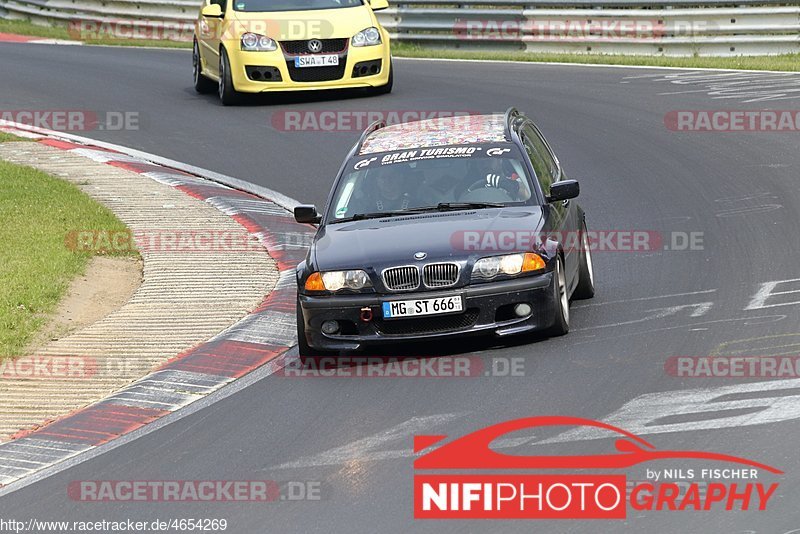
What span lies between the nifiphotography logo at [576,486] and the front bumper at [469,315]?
193cm

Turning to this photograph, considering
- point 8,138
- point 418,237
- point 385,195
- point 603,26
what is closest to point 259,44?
point 8,138

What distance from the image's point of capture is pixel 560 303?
1006 cm

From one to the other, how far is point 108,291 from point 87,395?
9.17 ft

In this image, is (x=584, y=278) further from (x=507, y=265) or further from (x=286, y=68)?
(x=286, y=68)

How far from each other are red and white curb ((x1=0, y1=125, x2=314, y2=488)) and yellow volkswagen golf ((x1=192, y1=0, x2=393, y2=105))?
6451 millimetres

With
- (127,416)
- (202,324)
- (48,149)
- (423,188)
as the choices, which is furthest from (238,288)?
(48,149)

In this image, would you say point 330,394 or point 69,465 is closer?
point 69,465

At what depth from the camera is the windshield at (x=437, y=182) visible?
428 inches

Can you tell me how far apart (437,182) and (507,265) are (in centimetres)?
131

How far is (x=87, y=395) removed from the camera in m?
9.73

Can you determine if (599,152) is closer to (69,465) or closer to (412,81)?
(412,81)

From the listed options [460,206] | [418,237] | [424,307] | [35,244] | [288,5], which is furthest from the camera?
[288,5]

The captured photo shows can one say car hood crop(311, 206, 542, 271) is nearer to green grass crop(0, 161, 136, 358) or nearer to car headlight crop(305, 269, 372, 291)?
car headlight crop(305, 269, 372, 291)

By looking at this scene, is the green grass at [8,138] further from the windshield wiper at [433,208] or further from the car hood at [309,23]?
the windshield wiper at [433,208]
